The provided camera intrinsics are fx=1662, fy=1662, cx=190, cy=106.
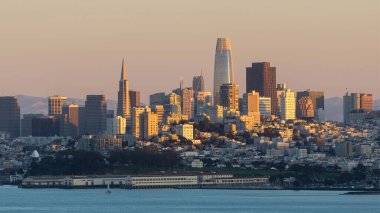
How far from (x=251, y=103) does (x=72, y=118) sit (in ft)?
86.4

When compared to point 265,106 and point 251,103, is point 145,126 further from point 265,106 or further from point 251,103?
point 265,106

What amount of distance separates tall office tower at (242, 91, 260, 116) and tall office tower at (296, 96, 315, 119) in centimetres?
758

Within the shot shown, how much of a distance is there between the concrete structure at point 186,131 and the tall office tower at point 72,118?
32626mm

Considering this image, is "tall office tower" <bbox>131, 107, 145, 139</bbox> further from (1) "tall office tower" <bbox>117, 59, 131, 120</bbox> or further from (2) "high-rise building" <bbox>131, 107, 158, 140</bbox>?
(1) "tall office tower" <bbox>117, 59, 131, 120</bbox>

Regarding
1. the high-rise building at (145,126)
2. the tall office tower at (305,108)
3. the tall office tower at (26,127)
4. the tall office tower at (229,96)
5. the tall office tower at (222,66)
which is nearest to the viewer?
the high-rise building at (145,126)

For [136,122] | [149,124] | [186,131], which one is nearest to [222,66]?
[136,122]

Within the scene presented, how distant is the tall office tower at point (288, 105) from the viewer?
17750 centimetres

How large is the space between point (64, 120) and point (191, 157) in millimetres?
61410

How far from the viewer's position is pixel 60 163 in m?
117

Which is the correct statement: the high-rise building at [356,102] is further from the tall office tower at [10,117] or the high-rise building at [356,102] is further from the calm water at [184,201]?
the calm water at [184,201]

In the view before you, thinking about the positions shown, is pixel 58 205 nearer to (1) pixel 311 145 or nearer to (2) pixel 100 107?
(1) pixel 311 145

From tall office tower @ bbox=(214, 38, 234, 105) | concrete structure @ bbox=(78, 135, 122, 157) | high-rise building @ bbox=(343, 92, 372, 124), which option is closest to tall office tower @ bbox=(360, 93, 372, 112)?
high-rise building @ bbox=(343, 92, 372, 124)

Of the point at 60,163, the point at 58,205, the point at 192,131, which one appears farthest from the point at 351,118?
the point at 58,205

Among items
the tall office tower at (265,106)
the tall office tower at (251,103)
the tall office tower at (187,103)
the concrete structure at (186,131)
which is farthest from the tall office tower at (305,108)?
the concrete structure at (186,131)
